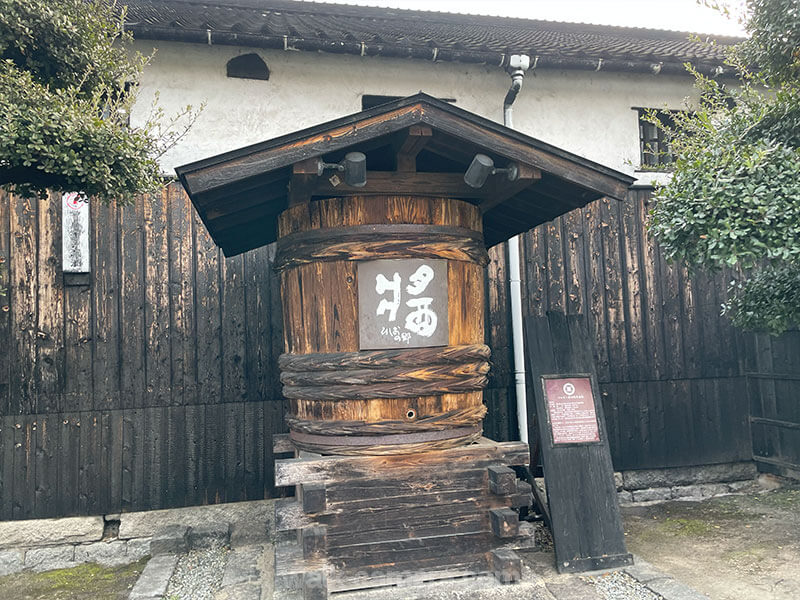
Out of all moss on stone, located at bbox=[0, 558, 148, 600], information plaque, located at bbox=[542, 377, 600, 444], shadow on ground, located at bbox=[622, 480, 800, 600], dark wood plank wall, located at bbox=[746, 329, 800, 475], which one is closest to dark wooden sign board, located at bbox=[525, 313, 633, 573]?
information plaque, located at bbox=[542, 377, 600, 444]

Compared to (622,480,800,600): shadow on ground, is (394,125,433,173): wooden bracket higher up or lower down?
higher up

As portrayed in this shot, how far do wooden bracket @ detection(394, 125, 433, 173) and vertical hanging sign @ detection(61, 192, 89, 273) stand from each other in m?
3.50

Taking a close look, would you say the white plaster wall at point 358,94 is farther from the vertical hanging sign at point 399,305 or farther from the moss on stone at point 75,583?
the moss on stone at point 75,583

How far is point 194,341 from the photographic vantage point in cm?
613

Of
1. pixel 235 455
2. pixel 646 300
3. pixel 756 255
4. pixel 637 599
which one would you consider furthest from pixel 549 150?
pixel 235 455

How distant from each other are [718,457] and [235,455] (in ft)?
18.8

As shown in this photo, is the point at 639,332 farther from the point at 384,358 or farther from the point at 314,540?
the point at 314,540

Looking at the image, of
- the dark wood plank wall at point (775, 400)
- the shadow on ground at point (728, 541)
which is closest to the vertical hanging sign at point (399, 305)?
the shadow on ground at point (728, 541)

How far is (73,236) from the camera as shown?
592 centimetres

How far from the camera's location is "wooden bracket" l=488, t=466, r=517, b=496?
4203 mm

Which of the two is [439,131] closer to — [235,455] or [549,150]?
[549,150]

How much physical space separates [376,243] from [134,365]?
323cm

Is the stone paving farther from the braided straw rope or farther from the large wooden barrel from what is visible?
the large wooden barrel

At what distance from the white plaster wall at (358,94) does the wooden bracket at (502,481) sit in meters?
3.83
